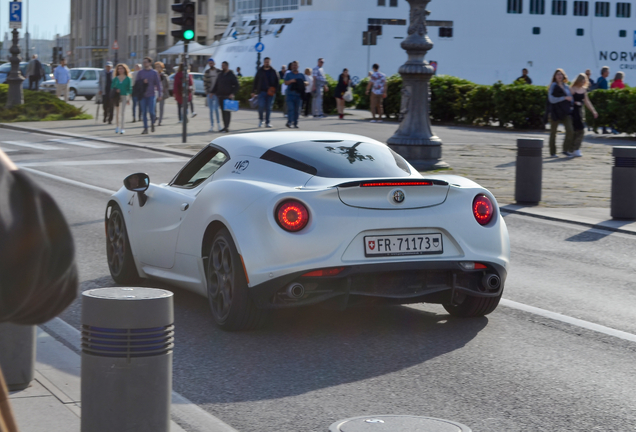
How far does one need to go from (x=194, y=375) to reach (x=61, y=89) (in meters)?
34.5

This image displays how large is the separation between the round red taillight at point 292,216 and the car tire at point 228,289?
1.17 ft

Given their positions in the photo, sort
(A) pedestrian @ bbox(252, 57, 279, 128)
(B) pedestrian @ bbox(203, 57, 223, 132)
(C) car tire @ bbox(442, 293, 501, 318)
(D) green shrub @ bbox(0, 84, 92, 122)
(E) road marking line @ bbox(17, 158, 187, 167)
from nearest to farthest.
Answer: (C) car tire @ bbox(442, 293, 501, 318), (E) road marking line @ bbox(17, 158, 187, 167), (A) pedestrian @ bbox(252, 57, 279, 128), (B) pedestrian @ bbox(203, 57, 223, 132), (D) green shrub @ bbox(0, 84, 92, 122)

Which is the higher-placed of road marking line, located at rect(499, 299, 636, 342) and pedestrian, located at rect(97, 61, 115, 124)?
pedestrian, located at rect(97, 61, 115, 124)

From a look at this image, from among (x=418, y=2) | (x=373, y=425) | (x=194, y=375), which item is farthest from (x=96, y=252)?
(x=418, y=2)

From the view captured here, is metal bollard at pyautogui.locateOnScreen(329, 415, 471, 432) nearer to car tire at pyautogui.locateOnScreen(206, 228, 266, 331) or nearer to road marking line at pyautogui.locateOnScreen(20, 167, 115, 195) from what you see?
car tire at pyautogui.locateOnScreen(206, 228, 266, 331)

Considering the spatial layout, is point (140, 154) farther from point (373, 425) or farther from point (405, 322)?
point (373, 425)

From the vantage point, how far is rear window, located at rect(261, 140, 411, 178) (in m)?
6.13

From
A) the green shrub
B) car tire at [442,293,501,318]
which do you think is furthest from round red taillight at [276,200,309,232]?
the green shrub

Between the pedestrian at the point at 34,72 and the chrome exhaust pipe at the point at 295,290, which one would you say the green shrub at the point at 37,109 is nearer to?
the pedestrian at the point at 34,72

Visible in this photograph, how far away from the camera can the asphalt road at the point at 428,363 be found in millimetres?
4477

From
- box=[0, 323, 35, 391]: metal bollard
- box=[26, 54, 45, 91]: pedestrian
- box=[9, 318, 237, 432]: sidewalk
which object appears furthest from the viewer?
box=[26, 54, 45, 91]: pedestrian

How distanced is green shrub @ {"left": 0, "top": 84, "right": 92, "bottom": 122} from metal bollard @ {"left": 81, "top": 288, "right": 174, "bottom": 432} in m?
28.3

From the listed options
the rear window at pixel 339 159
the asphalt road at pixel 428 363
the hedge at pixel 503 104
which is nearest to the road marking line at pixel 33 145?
the hedge at pixel 503 104

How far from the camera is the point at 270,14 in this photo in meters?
83.0
